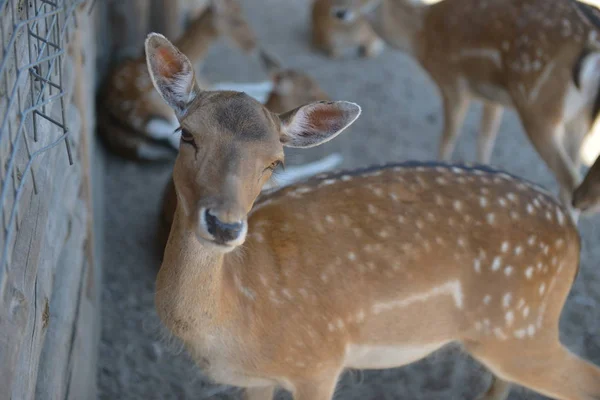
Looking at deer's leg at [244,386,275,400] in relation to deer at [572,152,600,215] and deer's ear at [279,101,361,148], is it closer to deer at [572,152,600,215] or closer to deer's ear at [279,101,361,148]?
deer's ear at [279,101,361,148]

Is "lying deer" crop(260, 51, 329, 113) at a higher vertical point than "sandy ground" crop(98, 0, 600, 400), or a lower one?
higher

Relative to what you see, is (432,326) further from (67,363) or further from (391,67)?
(391,67)

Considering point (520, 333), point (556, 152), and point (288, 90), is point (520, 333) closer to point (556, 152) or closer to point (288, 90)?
point (556, 152)

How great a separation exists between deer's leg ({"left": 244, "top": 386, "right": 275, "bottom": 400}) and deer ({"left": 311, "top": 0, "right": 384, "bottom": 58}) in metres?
4.92

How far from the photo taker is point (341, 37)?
24.2 ft

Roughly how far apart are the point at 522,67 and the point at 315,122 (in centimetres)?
232

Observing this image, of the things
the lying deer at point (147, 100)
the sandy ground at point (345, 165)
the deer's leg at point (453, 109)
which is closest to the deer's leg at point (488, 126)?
the deer's leg at point (453, 109)

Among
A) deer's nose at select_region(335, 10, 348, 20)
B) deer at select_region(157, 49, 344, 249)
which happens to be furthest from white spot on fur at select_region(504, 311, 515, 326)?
deer's nose at select_region(335, 10, 348, 20)

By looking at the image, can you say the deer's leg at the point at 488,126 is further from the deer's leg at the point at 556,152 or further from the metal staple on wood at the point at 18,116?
the metal staple on wood at the point at 18,116

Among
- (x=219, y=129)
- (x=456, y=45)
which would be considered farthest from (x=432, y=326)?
(x=456, y=45)

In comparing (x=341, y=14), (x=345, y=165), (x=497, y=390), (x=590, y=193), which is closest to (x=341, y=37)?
(x=341, y=14)

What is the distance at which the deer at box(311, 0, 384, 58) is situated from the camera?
7.32 meters

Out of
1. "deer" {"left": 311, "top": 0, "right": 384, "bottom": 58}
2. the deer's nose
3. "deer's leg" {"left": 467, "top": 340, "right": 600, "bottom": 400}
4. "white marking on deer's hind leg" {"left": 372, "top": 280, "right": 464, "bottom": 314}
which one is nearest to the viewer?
"white marking on deer's hind leg" {"left": 372, "top": 280, "right": 464, "bottom": 314}

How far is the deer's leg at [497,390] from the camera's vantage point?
3.30m
